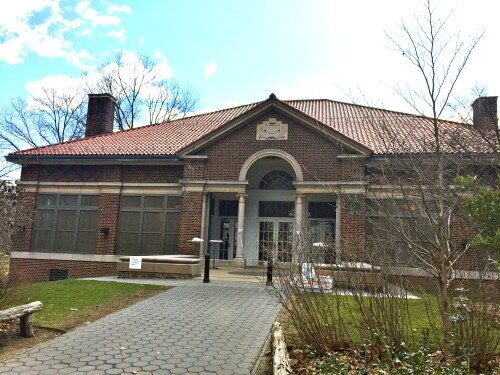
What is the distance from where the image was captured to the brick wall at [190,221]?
17.9 m

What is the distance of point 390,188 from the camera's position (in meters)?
7.42

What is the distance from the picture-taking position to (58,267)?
19297mm

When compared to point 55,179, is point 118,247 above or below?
below

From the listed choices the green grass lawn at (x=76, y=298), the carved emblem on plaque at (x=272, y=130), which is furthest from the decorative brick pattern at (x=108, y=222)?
the carved emblem on plaque at (x=272, y=130)

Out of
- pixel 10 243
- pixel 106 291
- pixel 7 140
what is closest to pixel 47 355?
pixel 106 291

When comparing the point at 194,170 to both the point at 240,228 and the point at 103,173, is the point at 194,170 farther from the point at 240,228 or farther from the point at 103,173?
the point at 103,173

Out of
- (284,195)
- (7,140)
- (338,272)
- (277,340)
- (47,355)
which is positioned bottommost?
(47,355)

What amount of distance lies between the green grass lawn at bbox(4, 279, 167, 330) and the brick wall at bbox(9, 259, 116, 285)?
533 cm

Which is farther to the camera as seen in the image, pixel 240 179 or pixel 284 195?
pixel 284 195

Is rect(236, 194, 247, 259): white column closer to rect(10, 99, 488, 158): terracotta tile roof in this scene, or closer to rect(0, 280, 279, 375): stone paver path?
rect(10, 99, 488, 158): terracotta tile roof

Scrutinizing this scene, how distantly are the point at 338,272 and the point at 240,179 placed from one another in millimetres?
11608

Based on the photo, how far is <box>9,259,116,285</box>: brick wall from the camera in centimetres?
1891

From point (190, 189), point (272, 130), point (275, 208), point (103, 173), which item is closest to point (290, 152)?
point (272, 130)

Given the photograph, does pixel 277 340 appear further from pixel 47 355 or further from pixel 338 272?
pixel 47 355
